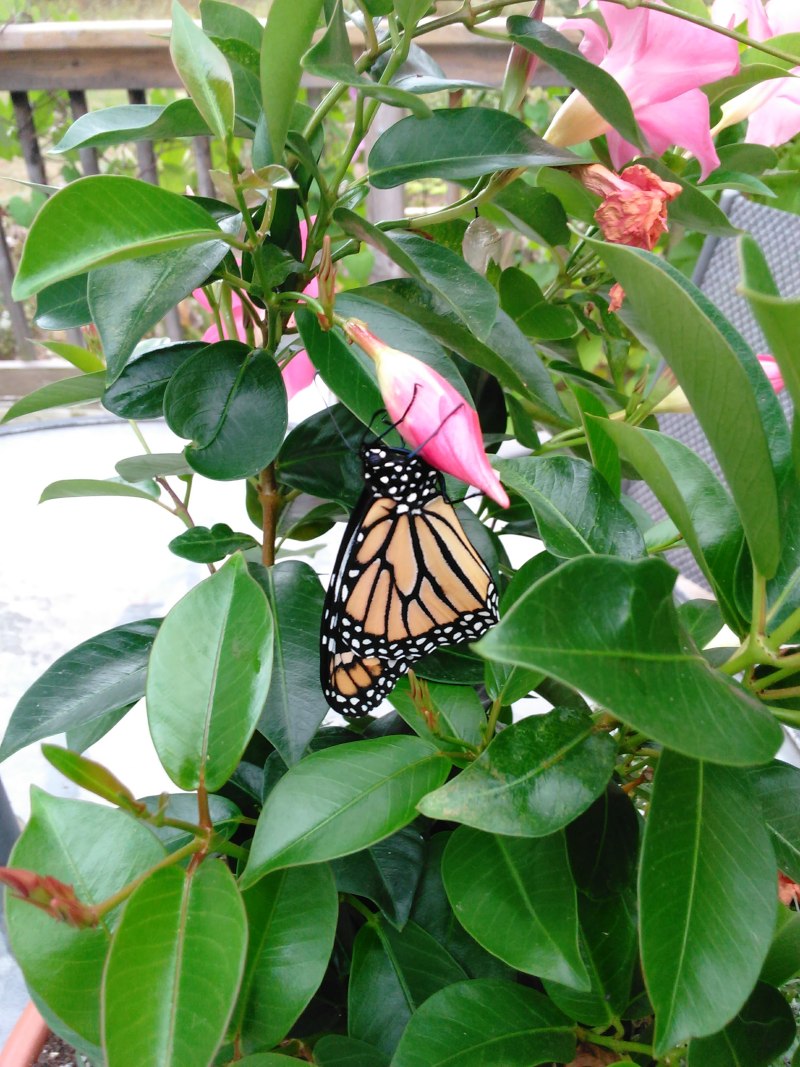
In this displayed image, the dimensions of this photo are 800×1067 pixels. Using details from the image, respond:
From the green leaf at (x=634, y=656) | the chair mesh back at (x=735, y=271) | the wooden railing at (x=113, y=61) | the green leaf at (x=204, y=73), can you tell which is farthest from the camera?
the wooden railing at (x=113, y=61)

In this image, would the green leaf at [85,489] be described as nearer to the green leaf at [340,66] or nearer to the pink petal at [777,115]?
the green leaf at [340,66]

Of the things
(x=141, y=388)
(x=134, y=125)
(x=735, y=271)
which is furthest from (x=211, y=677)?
(x=735, y=271)

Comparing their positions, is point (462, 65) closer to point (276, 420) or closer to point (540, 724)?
point (276, 420)

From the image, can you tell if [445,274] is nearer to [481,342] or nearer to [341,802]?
[481,342]

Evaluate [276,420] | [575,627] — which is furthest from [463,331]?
[575,627]

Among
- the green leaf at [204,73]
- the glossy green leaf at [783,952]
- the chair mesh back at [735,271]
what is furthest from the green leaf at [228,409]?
the chair mesh back at [735,271]
